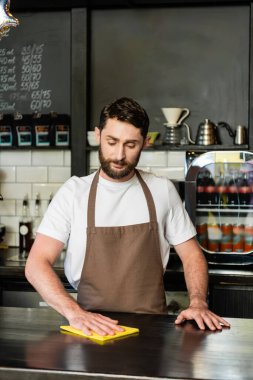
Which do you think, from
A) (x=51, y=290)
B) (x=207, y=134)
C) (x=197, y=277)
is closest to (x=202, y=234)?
(x=207, y=134)

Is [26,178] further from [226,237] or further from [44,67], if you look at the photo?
[226,237]

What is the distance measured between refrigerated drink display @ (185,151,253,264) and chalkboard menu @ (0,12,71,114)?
119 cm

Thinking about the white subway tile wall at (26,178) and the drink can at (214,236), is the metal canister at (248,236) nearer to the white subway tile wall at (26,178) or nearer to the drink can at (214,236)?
the drink can at (214,236)

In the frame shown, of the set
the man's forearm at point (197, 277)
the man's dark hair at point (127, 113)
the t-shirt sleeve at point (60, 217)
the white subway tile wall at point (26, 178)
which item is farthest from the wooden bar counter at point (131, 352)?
the white subway tile wall at point (26, 178)

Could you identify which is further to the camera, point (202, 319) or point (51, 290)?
point (51, 290)

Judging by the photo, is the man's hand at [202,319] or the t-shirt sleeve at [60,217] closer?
the man's hand at [202,319]

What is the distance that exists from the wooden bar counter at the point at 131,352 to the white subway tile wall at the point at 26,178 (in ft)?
8.06

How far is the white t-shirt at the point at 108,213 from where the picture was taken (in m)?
2.85

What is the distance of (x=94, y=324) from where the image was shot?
225 centimetres

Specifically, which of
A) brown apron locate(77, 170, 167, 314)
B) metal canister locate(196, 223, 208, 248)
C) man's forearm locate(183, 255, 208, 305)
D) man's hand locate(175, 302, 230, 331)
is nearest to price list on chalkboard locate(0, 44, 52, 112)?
metal canister locate(196, 223, 208, 248)

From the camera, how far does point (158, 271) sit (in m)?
2.89

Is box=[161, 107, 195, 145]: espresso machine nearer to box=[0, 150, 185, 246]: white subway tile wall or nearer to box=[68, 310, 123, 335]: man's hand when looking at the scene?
box=[0, 150, 185, 246]: white subway tile wall

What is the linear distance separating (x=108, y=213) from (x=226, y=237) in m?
1.71

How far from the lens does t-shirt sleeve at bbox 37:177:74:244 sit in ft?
9.18
